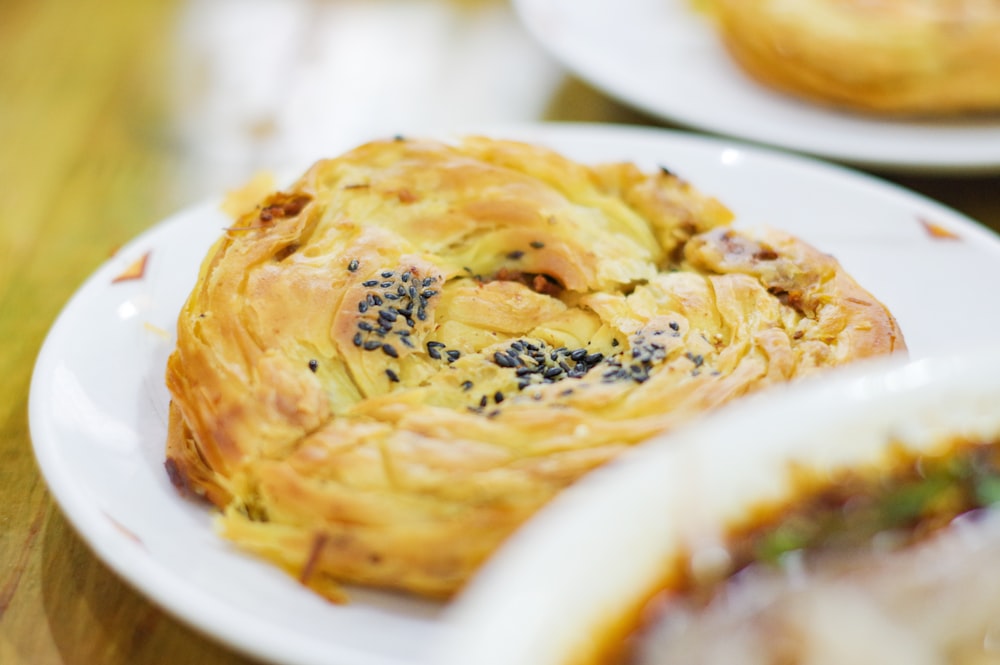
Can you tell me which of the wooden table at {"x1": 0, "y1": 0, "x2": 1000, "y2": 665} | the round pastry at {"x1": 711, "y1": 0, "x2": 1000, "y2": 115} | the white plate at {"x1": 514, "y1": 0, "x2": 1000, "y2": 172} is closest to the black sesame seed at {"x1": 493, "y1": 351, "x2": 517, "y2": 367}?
the wooden table at {"x1": 0, "y1": 0, "x2": 1000, "y2": 665}

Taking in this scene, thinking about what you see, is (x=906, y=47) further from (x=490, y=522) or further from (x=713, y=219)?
(x=490, y=522)

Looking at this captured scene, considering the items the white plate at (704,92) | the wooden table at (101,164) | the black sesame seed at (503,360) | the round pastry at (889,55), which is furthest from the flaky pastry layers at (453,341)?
the round pastry at (889,55)

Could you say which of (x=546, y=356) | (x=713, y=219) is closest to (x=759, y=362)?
(x=546, y=356)

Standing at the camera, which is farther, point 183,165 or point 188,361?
point 183,165

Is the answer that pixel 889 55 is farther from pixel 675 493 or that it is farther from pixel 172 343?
pixel 675 493

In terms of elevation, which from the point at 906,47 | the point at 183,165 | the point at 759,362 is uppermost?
the point at 906,47

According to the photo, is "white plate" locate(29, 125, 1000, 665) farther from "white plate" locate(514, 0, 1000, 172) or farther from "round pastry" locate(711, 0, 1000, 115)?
"round pastry" locate(711, 0, 1000, 115)

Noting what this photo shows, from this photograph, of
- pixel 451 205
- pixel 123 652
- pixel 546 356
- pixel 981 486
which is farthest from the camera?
pixel 451 205

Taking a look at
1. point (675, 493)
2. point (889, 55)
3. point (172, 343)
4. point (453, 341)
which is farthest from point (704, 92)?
point (675, 493)
